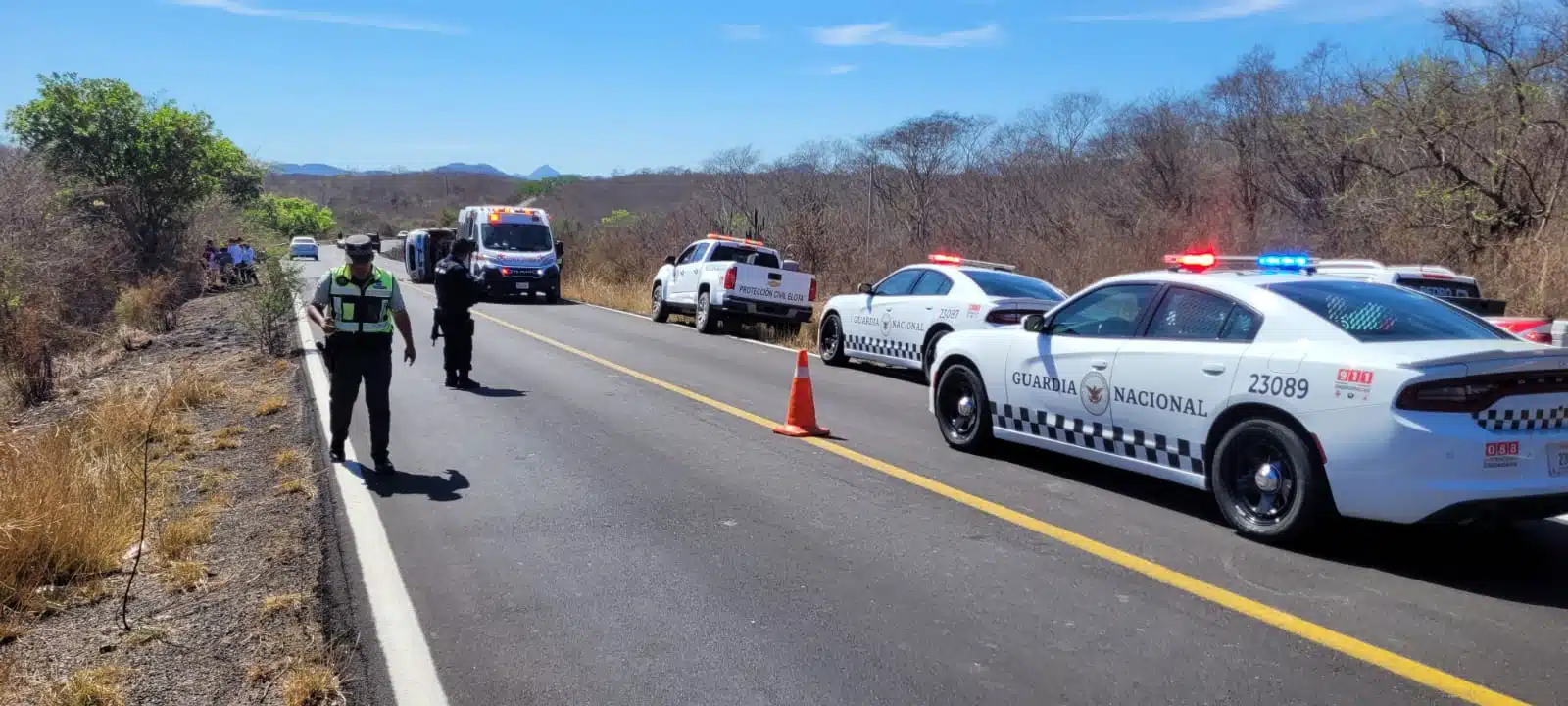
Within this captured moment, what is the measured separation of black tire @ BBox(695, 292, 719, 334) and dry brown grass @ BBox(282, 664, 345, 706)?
613 inches

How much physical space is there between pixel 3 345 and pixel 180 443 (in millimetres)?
8550

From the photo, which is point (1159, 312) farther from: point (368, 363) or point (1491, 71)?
point (1491, 71)

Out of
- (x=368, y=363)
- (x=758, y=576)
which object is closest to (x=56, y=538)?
(x=368, y=363)

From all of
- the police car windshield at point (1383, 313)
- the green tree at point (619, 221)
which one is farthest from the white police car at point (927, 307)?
the green tree at point (619, 221)

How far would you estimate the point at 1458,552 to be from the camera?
602cm

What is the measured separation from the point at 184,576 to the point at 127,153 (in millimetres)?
29455

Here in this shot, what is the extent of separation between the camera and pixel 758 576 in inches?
222

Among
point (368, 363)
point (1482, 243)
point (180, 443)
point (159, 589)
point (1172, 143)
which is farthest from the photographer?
point (1172, 143)

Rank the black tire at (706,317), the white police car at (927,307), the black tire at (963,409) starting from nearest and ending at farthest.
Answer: the black tire at (963,409) < the white police car at (927,307) < the black tire at (706,317)

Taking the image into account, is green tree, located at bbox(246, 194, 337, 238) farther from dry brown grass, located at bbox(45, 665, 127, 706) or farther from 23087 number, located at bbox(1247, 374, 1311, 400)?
23087 number, located at bbox(1247, 374, 1311, 400)

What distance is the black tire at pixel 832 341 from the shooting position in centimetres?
1523

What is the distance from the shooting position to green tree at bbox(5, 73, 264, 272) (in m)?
29.2

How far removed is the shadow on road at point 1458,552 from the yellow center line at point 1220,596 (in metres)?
0.85

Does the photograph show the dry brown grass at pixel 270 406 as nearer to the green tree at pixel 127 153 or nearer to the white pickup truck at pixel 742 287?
the white pickup truck at pixel 742 287
